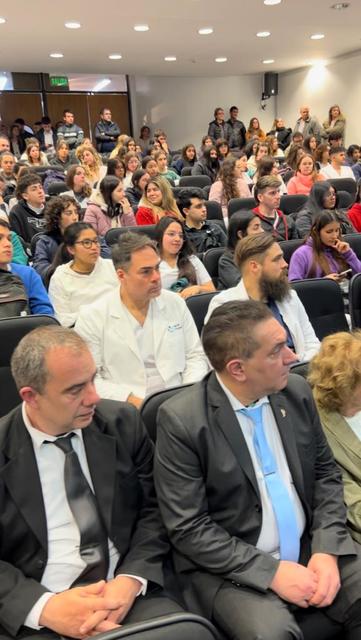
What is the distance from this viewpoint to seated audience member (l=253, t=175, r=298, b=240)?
4.19 m

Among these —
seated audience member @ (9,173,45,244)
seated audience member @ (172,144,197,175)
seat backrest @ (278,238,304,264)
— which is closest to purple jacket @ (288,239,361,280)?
seat backrest @ (278,238,304,264)

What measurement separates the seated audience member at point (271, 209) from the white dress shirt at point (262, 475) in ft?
9.25

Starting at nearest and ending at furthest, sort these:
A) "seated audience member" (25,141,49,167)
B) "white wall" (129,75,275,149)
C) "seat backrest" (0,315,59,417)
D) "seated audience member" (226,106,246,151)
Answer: "seat backrest" (0,315,59,417), "seated audience member" (25,141,49,167), "seated audience member" (226,106,246,151), "white wall" (129,75,275,149)

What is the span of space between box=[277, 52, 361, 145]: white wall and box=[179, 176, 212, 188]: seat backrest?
247 inches

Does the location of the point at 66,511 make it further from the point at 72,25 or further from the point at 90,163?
the point at 72,25

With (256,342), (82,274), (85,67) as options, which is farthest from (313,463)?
(85,67)

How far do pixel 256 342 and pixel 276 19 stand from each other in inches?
307

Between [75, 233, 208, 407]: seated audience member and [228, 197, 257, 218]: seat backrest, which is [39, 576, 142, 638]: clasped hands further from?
[228, 197, 257, 218]: seat backrest

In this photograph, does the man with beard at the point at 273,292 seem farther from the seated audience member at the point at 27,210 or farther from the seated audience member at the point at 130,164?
the seated audience member at the point at 130,164

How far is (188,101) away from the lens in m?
14.4

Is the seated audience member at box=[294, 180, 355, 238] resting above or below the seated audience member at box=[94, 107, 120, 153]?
below

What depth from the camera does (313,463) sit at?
153 cm

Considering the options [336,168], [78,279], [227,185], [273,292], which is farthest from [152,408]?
[336,168]

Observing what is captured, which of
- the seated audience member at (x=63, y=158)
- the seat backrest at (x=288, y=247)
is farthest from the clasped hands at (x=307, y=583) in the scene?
the seated audience member at (x=63, y=158)
